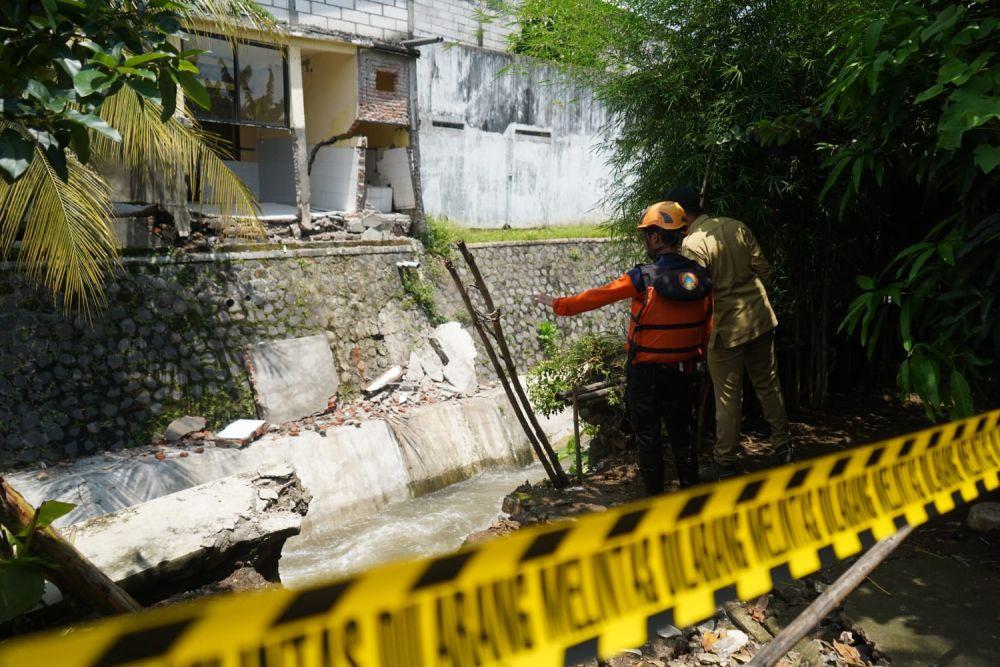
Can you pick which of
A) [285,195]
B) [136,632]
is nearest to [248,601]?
[136,632]

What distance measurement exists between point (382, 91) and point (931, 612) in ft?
35.0

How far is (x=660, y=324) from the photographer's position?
13.3ft

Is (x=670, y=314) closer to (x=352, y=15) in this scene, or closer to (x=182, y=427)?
(x=182, y=427)

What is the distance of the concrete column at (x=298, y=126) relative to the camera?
10.6 m

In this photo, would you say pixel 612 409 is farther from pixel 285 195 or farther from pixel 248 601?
pixel 285 195

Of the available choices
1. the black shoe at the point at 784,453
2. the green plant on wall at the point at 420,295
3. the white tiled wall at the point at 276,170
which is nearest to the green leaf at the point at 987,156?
the black shoe at the point at 784,453

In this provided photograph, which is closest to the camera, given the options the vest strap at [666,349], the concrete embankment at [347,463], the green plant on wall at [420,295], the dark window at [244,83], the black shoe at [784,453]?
the vest strap at [666,349]

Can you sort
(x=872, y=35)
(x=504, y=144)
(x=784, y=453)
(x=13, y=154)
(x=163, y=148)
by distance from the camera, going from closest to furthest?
(x=13, y=154)
(x=872, y=35)
(x=784, y=453)
(x=163, y=148)
(x=504, y=144)

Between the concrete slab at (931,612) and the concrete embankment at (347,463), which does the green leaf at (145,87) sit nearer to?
the concrete slab at (931,612)

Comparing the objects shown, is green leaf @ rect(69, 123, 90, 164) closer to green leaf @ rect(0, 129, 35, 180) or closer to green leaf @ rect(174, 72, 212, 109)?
green leaf @ rect(0, 129, 35, 180)

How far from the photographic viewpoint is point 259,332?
9047 mm

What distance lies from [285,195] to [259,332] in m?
3.74

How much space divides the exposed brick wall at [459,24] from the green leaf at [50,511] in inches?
446

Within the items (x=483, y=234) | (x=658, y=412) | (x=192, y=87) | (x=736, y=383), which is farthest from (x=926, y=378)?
(x=483, y=234)
